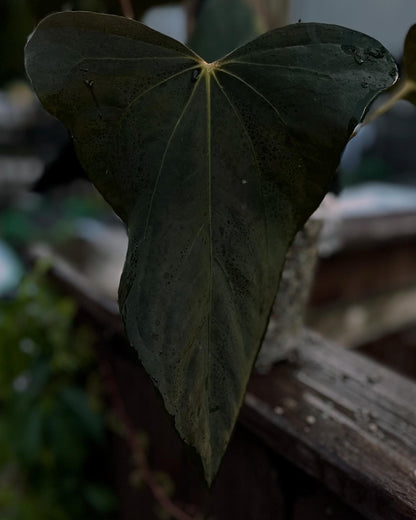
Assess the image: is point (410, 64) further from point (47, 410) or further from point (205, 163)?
point (47, 410)

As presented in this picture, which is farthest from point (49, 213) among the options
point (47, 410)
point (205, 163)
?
point (205, 163)

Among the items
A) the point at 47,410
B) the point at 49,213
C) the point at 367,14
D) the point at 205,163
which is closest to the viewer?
the point at 205,163

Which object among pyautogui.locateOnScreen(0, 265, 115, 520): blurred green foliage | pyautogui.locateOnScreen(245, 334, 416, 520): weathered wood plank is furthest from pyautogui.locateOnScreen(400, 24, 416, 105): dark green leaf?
pyautogui.locateOnScreen(0, 265, 115, 520): blurred green foliage

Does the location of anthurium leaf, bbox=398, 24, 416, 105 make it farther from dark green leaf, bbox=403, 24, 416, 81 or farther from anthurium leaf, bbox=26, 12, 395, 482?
anthurium leaf, bbox=26, 12, 395, 482

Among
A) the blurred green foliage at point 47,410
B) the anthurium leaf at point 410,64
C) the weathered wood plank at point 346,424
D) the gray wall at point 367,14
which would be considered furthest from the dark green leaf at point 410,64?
the gray wall at point 367,14

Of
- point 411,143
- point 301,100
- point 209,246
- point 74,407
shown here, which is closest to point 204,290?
point 209,246

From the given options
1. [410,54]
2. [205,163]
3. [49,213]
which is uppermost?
[410,54]

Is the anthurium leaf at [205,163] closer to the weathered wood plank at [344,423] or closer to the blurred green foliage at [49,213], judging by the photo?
the weathered wood plank at [344,423]
